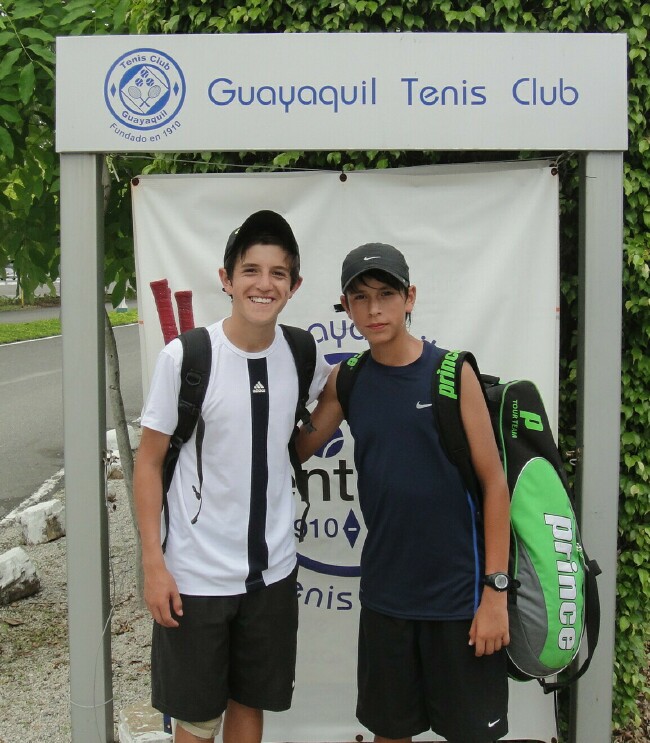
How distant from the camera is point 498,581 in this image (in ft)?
8.02

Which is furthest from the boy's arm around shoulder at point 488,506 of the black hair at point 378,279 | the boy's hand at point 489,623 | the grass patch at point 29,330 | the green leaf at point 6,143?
the grass patch at point 29,330

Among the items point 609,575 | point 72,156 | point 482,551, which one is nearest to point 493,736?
point 482,551

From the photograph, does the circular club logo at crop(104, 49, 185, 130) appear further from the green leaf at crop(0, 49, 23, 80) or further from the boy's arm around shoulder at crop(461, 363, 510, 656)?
the green leaf at crop(0, 49, 23, 80)

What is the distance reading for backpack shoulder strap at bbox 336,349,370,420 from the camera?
8.73 feet

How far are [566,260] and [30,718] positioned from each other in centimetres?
325

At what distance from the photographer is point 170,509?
258 centimetres

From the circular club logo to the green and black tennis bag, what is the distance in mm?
1294

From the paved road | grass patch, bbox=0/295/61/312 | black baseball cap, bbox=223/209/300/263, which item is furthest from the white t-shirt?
grass patch, bbox=0/295/61/312

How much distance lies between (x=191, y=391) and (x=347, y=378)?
50cm

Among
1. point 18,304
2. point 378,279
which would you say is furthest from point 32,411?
point 18,304

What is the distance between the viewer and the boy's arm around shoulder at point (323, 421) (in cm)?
281

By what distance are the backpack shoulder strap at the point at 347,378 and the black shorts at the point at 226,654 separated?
562mm

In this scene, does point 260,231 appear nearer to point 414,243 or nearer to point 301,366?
point 301,366

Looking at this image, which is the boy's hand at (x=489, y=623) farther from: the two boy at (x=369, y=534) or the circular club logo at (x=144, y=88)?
the circular club logo at (x=144, y=88)
